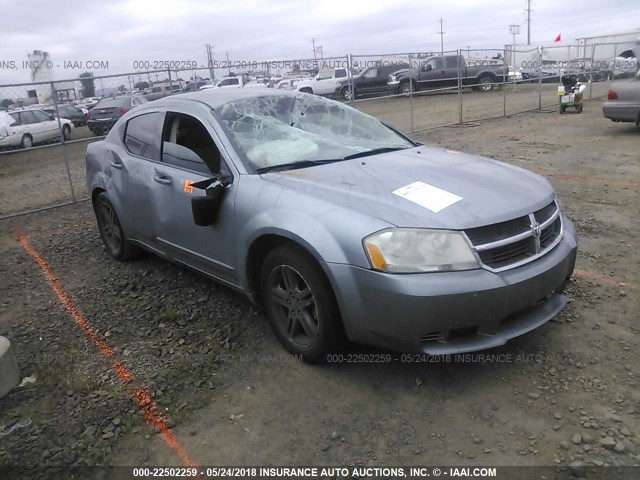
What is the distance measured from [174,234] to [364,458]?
7.48ft

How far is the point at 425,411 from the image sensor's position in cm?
281

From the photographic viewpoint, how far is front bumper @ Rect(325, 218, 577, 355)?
105 inches

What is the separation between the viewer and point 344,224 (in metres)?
2.85

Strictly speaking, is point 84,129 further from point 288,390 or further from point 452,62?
point 288,390

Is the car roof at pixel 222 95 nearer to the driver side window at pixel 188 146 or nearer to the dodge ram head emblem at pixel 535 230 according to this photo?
the driver side window at pixel 188 146

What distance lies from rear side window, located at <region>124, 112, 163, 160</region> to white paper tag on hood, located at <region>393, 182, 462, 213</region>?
85.6 inches

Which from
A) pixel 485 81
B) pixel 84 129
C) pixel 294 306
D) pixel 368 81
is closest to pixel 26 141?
pixel 84 129

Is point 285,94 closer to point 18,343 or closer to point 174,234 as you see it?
point 174,234

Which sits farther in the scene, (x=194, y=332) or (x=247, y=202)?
(x=194, y=332)

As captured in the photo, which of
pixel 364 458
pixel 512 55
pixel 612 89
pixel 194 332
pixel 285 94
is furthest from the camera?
pixel 512 55

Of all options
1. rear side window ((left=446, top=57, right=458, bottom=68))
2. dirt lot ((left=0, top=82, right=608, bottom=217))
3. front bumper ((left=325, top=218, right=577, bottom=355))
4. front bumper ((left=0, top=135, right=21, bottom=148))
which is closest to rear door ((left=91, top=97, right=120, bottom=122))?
dirt lot ((left=0, top=82, right=608, bottom=217))

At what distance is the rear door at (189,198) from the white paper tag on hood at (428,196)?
113 cm

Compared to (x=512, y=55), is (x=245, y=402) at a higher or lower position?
lower

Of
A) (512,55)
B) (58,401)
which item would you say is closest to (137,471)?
(58,401)
